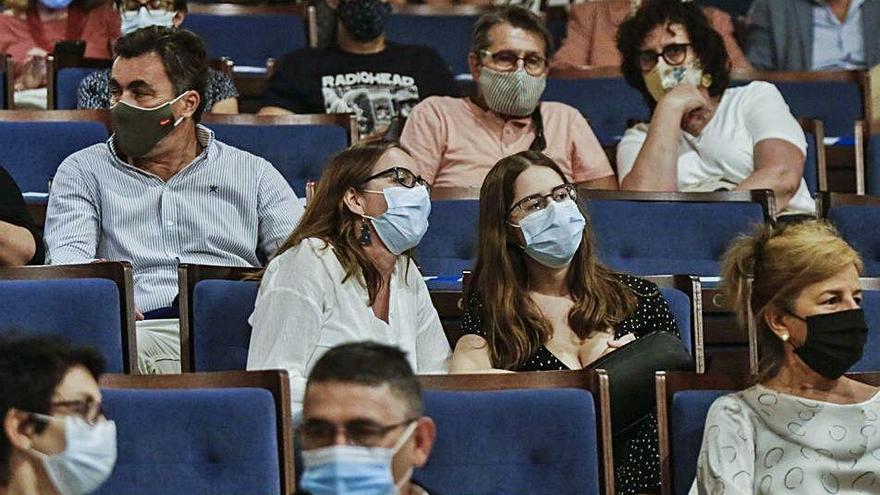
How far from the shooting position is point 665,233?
3844 mm

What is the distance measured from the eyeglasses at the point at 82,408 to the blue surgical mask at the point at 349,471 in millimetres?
274

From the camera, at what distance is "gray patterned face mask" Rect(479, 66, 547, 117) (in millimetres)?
4379

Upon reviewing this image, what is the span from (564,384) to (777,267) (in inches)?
15.1

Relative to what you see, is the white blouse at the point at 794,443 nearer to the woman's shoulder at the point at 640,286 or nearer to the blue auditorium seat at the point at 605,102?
the woman's shoulder at the point at 640,286

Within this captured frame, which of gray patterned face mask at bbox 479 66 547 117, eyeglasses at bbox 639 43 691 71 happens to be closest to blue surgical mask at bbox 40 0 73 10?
gray patterned face mask at bbox 479 66 547 117

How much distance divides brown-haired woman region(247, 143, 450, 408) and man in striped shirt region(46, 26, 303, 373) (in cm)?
54

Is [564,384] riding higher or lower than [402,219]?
lower

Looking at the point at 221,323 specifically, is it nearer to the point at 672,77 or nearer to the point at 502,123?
the point at 502,123

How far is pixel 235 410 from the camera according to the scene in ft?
8.79

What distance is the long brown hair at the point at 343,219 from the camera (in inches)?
124

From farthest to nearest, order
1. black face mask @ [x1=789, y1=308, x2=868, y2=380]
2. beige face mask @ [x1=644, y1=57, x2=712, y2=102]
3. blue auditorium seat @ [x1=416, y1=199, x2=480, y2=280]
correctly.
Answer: beige face mask @ [x1=644, y1=57, x2=712, y2=102] → blue auditorium seat @ [x1=416, y1=199, x2=480, y2=280] → black face mask @ [x1=789, y1=308, x2=868, y2=380]

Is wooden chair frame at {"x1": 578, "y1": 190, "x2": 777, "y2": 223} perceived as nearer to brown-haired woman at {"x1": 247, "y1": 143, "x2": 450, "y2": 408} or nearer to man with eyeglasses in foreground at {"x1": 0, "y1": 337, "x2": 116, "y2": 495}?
brown-haired woman at {"x1": 247, "y1": 143, "x2": 450, "y2": 408}

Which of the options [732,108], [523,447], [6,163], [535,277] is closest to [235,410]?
[523,447]

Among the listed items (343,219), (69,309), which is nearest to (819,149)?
(343,219)
